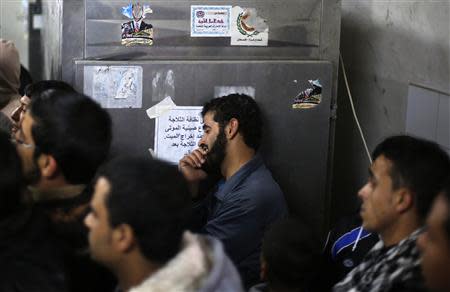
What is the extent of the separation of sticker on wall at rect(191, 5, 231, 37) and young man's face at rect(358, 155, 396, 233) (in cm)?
124

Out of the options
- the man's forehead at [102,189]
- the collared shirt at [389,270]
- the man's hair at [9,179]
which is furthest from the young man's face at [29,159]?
the collared shirt at [389,270]

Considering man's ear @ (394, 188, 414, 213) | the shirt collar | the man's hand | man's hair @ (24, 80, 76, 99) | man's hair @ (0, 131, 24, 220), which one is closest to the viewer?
man's hair @ (0, 131, 24, 220)

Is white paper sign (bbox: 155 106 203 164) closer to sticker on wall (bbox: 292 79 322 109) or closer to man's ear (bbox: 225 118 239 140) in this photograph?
man's ear (bbox: 225 118 239 140)

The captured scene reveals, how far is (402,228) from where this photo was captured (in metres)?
2.29

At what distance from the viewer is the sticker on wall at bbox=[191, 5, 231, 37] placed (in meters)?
3.38

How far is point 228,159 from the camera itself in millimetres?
3320

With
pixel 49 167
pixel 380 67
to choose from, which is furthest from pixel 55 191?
pixel 380 67

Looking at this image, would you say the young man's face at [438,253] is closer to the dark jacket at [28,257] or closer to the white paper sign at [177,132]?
the dark jacket at [28,257]

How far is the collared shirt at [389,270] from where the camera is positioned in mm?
2047

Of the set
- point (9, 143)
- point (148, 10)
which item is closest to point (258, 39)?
point (148, 10)

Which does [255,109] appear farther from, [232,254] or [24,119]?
[24,119]

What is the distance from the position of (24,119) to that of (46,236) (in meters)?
0.46

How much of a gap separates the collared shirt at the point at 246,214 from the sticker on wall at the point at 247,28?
0.55 m

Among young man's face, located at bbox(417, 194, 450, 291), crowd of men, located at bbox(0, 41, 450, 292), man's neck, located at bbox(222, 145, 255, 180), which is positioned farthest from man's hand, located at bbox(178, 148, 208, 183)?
young man's face, located at bbox(417, 194, 450, 291)
